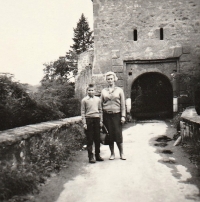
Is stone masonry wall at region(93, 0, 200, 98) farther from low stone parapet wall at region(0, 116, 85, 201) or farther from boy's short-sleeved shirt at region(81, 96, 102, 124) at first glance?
boy's short-sleeved shirt at region(81, 96, 102, 124)

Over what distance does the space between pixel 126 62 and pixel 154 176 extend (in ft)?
27.3

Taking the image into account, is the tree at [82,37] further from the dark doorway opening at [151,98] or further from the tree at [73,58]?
the dark doorway opening at [151,98]

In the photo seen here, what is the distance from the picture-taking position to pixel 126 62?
1173cm

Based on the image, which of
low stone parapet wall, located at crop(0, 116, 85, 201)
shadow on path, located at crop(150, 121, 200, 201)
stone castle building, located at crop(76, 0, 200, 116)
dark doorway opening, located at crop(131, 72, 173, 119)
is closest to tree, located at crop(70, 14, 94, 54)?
dark doorway opening, located at crop(131, 72, 173, 119)

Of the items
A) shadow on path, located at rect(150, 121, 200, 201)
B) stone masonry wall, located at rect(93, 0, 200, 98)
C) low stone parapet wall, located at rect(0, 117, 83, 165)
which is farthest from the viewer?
stone masonry wall, located at rect(93, 0, 200, 98)

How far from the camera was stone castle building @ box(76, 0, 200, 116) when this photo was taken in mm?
11227

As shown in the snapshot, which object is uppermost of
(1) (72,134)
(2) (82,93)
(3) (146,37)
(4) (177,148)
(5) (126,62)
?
(3) (146,37)

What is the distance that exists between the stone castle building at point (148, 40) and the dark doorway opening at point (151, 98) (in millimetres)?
2746

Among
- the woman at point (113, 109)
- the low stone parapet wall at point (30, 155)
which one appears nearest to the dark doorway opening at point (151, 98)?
the woman at point (113, 109)

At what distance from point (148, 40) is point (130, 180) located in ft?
28.6

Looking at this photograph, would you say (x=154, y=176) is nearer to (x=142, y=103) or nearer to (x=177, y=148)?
(x=177, y=148)

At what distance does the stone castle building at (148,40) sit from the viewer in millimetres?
11227

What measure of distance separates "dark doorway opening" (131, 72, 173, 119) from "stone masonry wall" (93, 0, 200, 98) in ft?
10.2

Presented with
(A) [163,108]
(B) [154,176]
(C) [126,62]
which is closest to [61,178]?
(B) [154,176]
